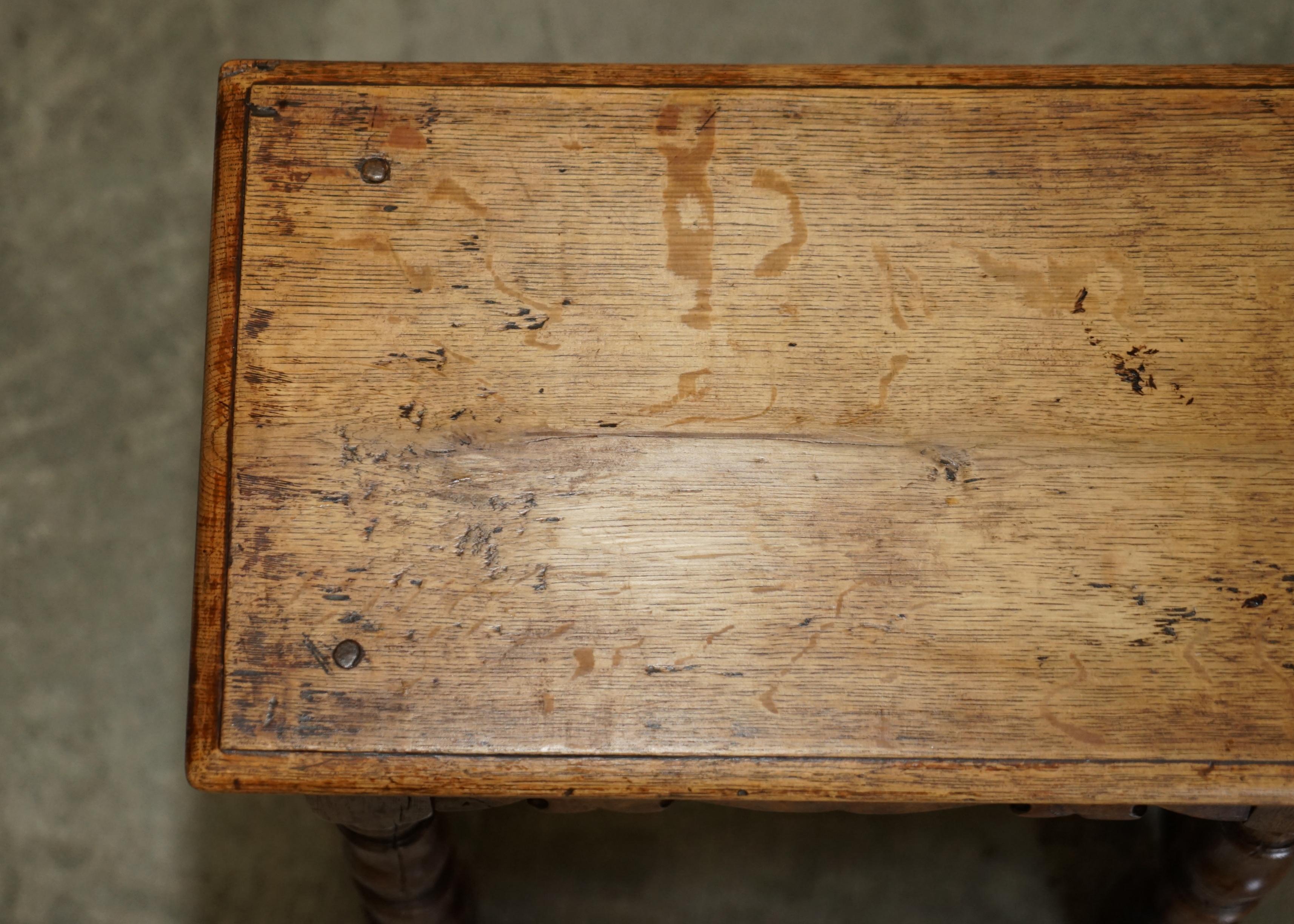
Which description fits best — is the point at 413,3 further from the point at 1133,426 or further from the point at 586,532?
the point at 1133,426

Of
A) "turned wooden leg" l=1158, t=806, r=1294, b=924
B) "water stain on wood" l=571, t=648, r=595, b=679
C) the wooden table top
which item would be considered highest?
the wooden table top

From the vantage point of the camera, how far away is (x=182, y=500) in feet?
5.91

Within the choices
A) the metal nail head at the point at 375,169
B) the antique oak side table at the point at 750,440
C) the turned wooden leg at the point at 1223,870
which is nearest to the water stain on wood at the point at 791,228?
the antique oak side table at the point at 750,440

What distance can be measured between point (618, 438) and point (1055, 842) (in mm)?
1065

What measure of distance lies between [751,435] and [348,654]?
48 centimetres

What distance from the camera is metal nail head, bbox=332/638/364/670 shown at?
3.44ft

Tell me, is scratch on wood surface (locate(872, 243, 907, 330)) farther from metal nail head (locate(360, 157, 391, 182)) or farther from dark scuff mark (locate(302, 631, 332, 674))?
dark scuff mark (locate(302, 631, 332, 674))

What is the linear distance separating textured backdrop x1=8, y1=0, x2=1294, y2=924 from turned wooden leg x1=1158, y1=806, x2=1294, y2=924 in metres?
0.17

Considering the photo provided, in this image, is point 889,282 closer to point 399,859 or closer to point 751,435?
point 751,435

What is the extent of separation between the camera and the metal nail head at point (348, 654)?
1.05 meters

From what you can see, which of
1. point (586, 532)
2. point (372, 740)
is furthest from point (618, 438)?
point (372, 740)

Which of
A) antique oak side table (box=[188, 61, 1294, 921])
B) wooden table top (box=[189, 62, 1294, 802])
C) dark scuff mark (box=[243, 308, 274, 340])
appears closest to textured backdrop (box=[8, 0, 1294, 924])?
antique oak side table (box=[188, 61, 1294, 921])

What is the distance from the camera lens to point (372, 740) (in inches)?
40.8

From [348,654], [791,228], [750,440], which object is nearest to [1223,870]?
[750,440]
